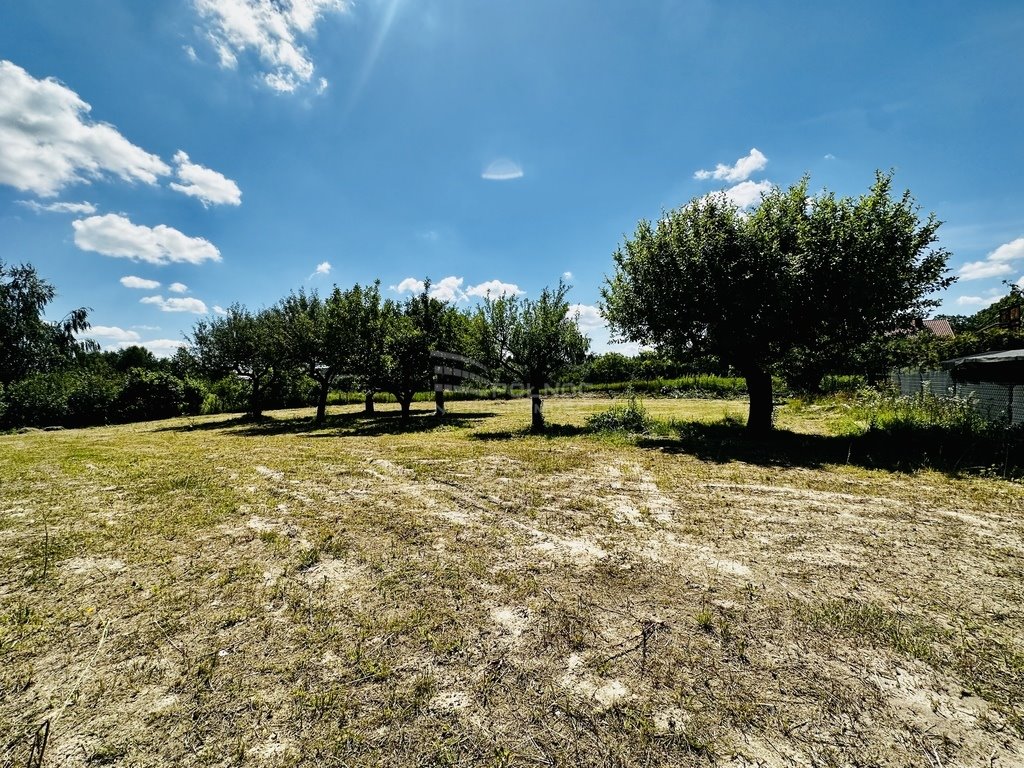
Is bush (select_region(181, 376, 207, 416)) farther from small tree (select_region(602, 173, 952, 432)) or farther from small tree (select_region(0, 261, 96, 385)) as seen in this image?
small tree (select_region(602, 173, 952, 432))

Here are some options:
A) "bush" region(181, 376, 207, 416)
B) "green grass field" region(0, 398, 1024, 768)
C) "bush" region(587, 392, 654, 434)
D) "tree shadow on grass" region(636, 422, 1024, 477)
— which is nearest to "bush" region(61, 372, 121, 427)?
"bush" region(181, 376, 207, 416)

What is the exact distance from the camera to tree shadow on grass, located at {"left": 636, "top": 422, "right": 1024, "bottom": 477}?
8750 millimetres

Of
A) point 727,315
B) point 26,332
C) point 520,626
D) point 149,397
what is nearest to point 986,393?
point 727,315

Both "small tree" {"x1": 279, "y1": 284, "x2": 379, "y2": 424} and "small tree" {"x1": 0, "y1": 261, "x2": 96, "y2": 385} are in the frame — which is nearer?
"small tree" {"x1": 279, "y1": 284, "x2": 379, "y2": 424}

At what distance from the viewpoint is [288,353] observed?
21.3 meters

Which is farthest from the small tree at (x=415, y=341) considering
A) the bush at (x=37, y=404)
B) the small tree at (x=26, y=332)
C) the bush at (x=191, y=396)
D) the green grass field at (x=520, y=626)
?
the small tree at (x=26, y=332)

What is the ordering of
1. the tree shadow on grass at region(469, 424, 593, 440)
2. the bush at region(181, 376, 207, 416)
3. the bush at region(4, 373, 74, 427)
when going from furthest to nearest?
the bush at region(181, 376, 207, 416) → the bush at region(4, 373, 74, 427) → the tree shadow on grass at region(469, 424, 593, 440)

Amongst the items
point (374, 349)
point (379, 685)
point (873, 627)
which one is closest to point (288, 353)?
point (374, 349)

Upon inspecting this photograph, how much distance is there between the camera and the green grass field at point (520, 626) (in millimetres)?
2408

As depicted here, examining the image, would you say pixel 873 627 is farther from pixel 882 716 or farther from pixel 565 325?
pixel 565 325

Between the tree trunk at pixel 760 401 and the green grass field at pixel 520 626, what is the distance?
5.99m

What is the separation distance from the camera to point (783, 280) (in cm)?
1123

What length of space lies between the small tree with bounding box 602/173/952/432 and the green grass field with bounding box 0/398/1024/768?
222 inches

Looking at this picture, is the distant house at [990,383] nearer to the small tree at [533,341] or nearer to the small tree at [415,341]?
the small tree at [533,341]
